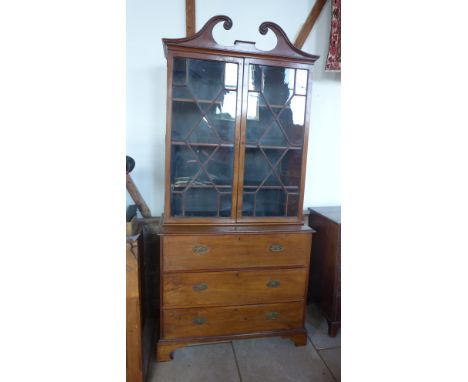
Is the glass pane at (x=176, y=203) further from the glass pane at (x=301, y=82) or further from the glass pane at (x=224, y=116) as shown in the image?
Answer: the glass pane at (x=301, y=82)

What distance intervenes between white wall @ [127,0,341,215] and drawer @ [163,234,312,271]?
0.53m

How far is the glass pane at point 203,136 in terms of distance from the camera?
141cm

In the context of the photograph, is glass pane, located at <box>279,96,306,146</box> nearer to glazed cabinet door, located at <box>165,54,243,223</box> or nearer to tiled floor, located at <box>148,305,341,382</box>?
glazed cabinet door, located at <box>165,54,243,223</box>

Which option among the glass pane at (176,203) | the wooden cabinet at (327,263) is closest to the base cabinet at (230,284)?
the glass pane at (176,203)

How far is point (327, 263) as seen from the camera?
1.77 metres

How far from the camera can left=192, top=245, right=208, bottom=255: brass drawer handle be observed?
4.66ft

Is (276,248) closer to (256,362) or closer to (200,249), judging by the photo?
(200,249)
